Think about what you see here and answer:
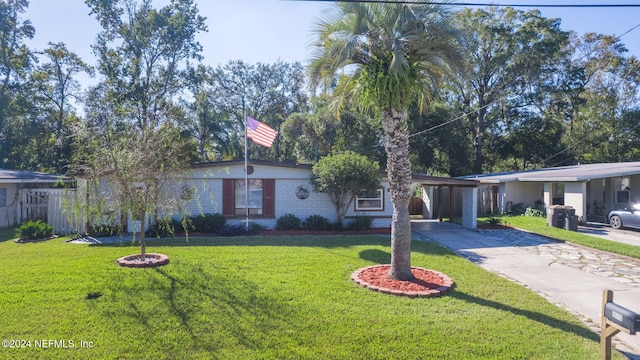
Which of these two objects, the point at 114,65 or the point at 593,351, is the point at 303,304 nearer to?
the point at 593,351

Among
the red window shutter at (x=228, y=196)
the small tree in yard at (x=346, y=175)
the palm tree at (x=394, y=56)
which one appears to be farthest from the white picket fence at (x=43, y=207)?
the palm tree at (x=394, y=56)

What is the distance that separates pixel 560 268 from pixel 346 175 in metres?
6.78

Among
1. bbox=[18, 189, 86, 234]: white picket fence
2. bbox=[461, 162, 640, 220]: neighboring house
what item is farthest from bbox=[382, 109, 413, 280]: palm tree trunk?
bbox=[18, 189, 86, 234]: white picket fence

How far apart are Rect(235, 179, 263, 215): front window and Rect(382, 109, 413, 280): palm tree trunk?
8.19 m

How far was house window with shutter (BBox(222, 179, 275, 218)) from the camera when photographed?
14312 mm

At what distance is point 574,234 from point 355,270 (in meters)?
9.98

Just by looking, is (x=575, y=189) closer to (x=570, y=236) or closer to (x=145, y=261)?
(x=570, y=236)

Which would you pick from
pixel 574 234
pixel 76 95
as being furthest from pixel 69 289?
pixel 76 95

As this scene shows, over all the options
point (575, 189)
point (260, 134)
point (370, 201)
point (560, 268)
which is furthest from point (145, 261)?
point (575, 189)

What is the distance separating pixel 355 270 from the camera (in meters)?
8.02

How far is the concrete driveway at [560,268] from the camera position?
20.4 ft

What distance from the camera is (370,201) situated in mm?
15055

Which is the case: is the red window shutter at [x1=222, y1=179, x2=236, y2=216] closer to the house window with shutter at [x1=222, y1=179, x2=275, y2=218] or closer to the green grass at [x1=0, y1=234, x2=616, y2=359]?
the house window with shutter at [x1=222, y1=179, x2=275, y2=218]

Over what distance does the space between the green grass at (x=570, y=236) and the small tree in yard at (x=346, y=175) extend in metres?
6.58
